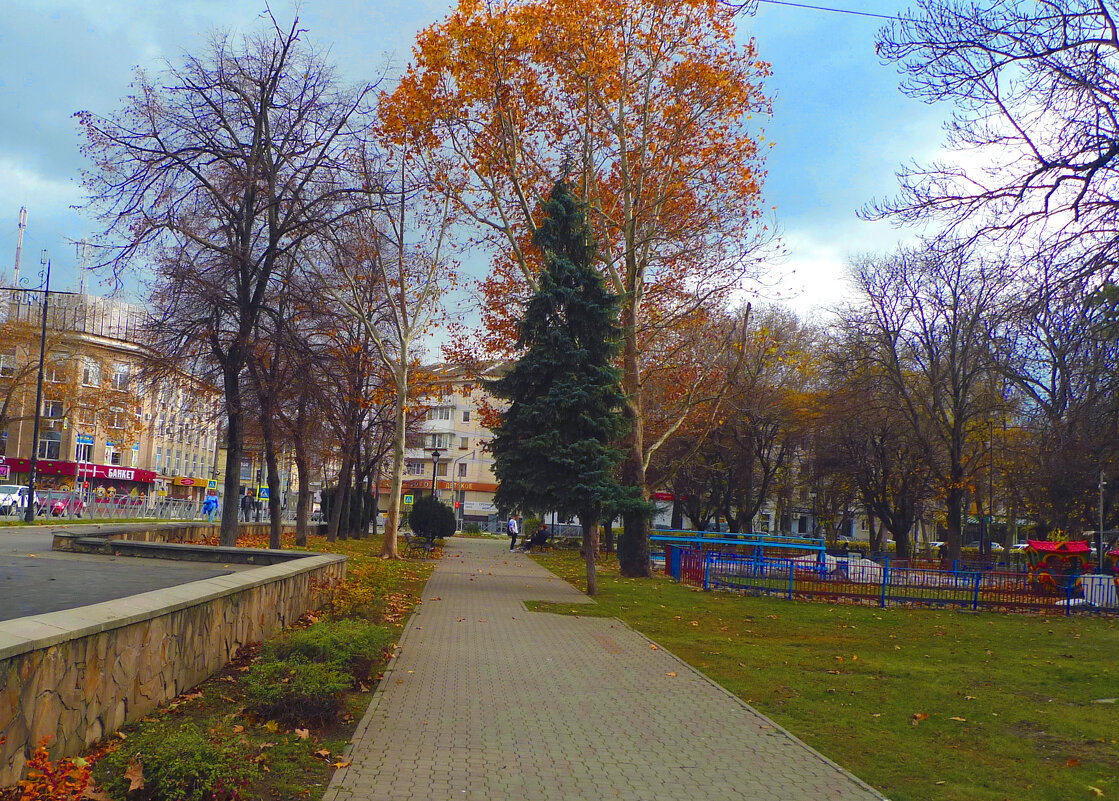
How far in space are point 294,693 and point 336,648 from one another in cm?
131

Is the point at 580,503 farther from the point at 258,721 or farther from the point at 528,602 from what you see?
the point at 258,721

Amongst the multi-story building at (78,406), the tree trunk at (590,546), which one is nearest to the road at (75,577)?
the tree trunk at (590,546)

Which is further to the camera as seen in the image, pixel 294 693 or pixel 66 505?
pixel 66 505

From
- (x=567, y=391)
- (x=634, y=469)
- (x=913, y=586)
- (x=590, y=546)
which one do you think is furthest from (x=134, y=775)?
(x=634, y=469)

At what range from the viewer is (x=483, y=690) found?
8727 mm

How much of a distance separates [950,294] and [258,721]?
35.6m

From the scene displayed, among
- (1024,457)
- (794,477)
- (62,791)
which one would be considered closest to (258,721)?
(62,791)

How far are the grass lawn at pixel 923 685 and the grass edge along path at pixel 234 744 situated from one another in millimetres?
3643

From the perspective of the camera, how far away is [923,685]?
33.6ft

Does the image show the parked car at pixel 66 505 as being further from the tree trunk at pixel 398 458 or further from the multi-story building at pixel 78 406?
the tree trunk at pixel 398 458

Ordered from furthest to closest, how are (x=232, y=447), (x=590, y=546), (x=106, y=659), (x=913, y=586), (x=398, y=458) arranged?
(x=398, y=458) → (x=913, y=586) → (x=590, y=546) → (x=232, y=447) → (x=106, y=659)

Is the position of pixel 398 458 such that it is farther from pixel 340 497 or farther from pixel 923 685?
pixel 923 685

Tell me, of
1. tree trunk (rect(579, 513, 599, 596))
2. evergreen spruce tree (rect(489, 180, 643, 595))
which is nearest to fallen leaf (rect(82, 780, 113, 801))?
evergreen spruce tree (rect(489, 180, 643, 595))

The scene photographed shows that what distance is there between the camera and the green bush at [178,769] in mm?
4516
